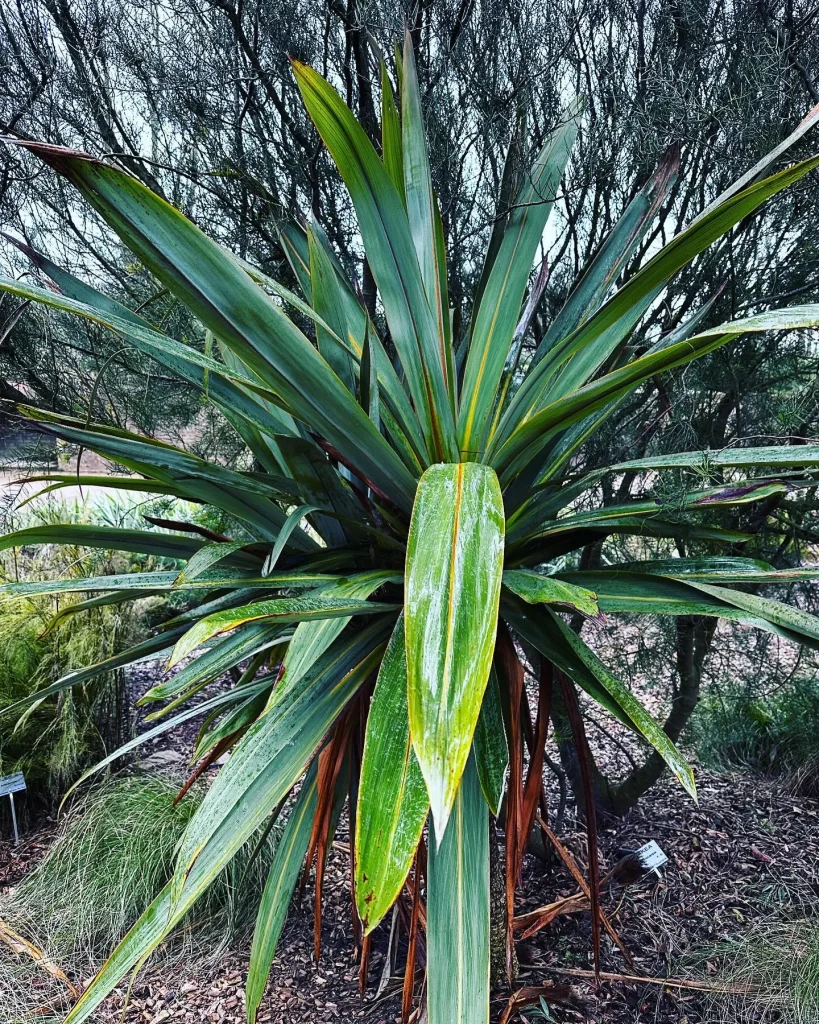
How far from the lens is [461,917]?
79cm

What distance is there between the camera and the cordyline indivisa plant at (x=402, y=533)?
2.23 ft

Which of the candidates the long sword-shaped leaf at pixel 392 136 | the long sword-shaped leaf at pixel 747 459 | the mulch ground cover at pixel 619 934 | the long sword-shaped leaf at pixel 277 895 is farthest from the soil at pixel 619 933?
the long sword-shaped leaf at pixel 392 136

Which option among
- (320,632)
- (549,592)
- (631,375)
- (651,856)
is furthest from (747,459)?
(651,856)

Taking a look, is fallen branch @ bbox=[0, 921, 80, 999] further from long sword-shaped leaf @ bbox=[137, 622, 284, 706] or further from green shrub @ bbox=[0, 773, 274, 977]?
long sword-shaped leaf @ bbox=[137, 622, 284, 706]

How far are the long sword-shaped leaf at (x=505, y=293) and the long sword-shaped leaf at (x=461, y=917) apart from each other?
52 cm

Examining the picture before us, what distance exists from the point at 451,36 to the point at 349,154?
0.95m

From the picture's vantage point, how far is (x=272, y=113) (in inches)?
75.0

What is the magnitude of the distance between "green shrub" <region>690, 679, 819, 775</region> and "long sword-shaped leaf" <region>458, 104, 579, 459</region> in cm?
147

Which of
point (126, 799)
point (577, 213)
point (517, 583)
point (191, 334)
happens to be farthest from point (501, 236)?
point (126, 799)

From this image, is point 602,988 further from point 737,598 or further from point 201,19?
point 201,19

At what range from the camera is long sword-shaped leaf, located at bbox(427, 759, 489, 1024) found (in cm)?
74

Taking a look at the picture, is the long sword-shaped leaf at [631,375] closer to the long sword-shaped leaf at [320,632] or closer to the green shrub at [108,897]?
the long sword-shaped leaf at [320,632]

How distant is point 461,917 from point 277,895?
41 centimetres

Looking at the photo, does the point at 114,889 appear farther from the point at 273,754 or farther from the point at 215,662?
the point at 273,754
